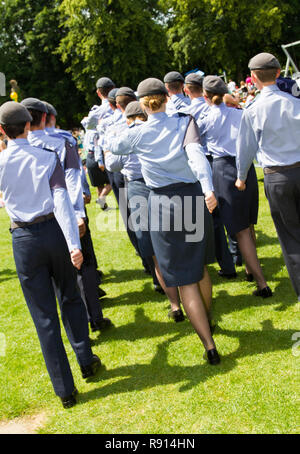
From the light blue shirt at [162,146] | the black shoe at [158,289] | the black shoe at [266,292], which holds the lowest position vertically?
the black shoe at [158,289]

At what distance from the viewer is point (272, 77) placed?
4.14 m

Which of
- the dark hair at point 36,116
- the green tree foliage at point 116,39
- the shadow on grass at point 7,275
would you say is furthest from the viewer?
the green tree foliage at point 116,39

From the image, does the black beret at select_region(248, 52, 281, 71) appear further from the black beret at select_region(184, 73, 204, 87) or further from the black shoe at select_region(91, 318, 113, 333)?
the black shoe at select_region(91, 318, 113, 333)

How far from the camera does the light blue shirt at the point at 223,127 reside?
5.15 metres

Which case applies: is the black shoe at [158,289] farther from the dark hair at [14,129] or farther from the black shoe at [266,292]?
the dark hair at [14,129]

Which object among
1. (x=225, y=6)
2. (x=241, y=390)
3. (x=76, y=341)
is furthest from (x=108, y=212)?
(x=225, y=6)

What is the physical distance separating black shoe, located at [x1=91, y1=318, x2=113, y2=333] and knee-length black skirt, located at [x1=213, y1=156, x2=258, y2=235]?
1.69m

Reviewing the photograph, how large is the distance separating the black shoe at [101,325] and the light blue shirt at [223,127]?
2250 mm

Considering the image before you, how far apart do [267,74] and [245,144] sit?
25.0 inches

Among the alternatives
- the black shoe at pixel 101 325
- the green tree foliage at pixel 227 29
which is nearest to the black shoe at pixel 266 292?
the black shoe at pixel 101 325

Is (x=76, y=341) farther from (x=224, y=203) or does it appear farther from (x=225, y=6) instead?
(x=225, y=6)

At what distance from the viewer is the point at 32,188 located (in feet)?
11.5

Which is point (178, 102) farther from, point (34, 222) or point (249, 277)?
point (34, 222)

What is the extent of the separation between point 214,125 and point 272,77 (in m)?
1.11
